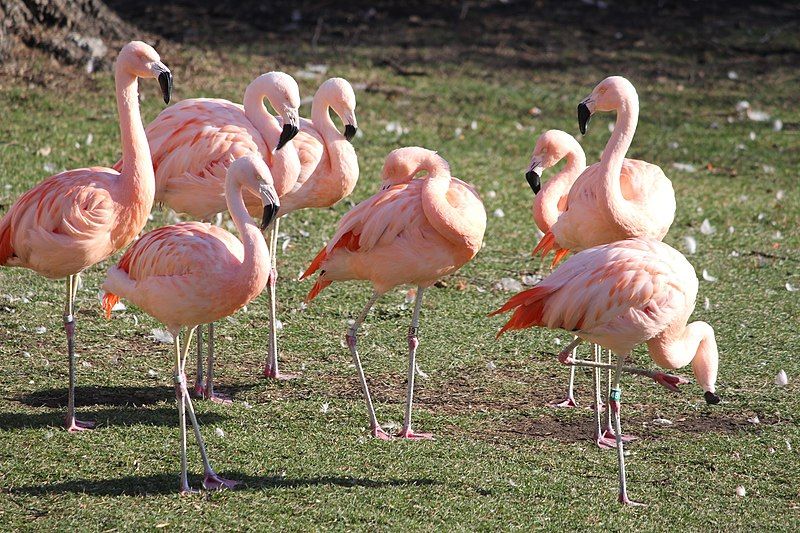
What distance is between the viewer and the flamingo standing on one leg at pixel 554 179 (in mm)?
5266

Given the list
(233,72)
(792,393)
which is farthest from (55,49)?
(792,393)

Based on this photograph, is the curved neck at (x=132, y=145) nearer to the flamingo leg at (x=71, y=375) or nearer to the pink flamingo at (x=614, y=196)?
the flamingo leg at (x=71, y=375)

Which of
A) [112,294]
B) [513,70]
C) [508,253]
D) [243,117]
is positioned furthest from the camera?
[513,70]

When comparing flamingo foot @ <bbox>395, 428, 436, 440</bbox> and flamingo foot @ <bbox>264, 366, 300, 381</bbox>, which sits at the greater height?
flamingo foot @ <bbox>264, 366, 300, 381</bbox>

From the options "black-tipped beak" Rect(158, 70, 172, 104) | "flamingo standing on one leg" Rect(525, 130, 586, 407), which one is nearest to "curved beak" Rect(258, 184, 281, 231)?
"black-tipped beak" Rect(158, 70, 172, 104)

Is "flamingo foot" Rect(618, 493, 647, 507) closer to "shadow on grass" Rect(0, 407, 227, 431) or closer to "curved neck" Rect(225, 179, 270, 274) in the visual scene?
"curved neck" Rect(225, 179, 270, 274)

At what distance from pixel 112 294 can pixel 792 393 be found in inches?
129

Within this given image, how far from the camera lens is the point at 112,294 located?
14.4 feet

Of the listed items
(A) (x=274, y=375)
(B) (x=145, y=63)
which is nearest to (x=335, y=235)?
(A) (x=274, y=375)

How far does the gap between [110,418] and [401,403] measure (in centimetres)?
133

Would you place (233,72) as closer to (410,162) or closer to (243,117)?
(243,117)

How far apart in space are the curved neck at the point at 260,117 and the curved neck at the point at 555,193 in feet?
4.57

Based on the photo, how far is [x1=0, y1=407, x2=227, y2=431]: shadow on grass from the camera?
14.5 ft

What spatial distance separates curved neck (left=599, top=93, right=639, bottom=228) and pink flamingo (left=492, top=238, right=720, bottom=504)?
1.97 feet
